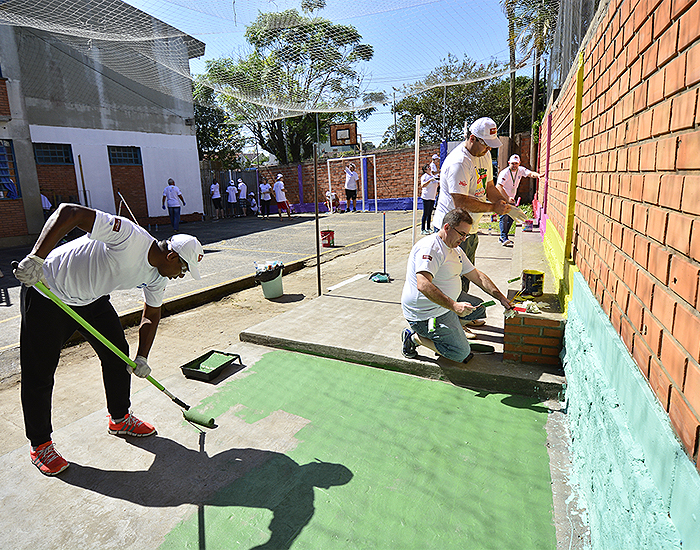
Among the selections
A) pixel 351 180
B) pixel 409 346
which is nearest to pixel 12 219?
pixel 351 180

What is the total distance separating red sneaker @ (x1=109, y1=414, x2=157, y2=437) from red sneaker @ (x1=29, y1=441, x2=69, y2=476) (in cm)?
35

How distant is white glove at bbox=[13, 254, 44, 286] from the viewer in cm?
227

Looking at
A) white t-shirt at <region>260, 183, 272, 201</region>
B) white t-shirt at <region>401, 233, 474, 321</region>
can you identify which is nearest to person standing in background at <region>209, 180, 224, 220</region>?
white t-shirt at <region>260, 183, 272, 201</region>

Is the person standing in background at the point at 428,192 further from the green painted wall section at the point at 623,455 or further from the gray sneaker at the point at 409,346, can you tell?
the green painted wall section at the point at 623,455

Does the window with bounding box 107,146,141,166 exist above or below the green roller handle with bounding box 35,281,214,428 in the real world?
above

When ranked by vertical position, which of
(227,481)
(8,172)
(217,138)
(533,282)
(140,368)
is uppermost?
(217,138)

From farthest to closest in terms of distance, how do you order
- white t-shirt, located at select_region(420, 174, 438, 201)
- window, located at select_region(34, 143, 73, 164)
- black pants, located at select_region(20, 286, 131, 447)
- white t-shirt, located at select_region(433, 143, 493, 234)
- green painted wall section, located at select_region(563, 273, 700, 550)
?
window, located at select_region(34, 143, 73, 164) < white t-shirt, located at select_region(420, 174, 438, 201) < white t-shirt, located at select_region(433, 143, 493, 234) < black pants, located at select_region(20, 286, 131, 447) < green painted wall section, located at select_region(563, 273, 700, 550)

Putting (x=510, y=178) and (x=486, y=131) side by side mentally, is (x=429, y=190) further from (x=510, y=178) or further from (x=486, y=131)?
(x=486, y=131)

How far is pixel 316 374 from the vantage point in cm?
373

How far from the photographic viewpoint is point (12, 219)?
13.2 meters

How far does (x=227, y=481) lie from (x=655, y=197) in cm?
249

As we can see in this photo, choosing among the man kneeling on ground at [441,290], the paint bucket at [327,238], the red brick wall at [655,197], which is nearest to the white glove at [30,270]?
the man kneeling on ground at [441,290]

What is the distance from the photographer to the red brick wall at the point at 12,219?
1303 centimetres

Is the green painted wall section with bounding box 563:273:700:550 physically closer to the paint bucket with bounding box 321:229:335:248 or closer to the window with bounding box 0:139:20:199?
the paint bucket with bounding box 321:229:335:248
